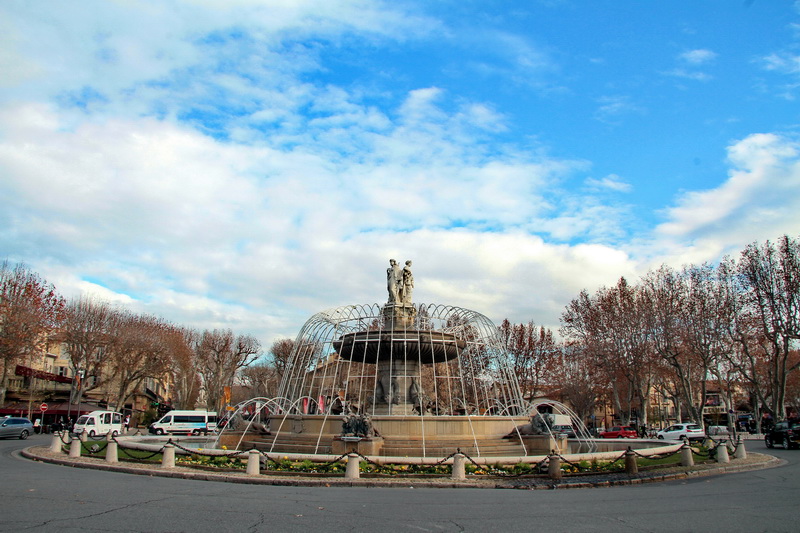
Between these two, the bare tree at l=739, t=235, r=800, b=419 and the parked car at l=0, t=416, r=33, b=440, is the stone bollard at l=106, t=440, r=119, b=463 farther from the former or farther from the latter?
the bare tree at l=739, t=235, r=800, b=419

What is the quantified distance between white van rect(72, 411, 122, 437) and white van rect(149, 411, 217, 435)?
278 centimetres

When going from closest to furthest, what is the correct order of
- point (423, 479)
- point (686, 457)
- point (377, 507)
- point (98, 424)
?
point (377, 507) → point (423, 479) → point (686, 457) → point (98, 424)

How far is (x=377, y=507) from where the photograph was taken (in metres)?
9.74

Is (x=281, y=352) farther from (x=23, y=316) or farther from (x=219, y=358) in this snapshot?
(x=23, y=316)

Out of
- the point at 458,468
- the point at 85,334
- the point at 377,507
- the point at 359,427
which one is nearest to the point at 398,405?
the point at 359,427

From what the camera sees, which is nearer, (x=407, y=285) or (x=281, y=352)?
(x=407, y=285)

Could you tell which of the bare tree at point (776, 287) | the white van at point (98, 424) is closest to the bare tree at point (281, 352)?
the white van at point (98, 424)

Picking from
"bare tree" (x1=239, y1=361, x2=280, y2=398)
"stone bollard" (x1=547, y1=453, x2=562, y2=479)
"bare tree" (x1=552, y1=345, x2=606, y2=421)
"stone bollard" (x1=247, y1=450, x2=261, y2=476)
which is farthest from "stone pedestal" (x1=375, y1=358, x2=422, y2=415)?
"bare tree" (x1=239, y1=361, x2=280, y2=398)

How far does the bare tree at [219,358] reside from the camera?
5619 centimetres

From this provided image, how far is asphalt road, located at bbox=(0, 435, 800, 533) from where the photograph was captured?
795 centimetres

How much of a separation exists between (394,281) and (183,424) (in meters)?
23.8

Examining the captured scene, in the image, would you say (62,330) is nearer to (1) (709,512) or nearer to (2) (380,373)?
(2) (380,373)

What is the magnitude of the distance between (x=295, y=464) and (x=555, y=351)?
36.6 metres

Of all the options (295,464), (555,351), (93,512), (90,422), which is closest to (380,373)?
(295,464)
